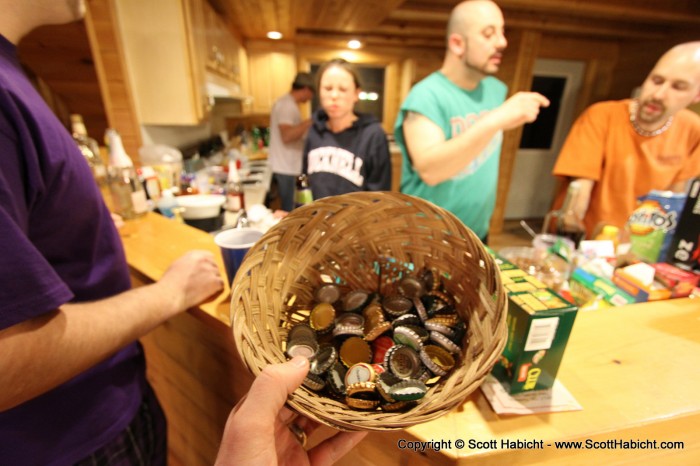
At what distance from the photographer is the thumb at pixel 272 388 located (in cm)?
37

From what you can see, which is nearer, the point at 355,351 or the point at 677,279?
the point at 355,351

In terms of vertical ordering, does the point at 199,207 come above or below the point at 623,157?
below

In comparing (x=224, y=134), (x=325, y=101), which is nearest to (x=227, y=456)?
(x=325, y=101)

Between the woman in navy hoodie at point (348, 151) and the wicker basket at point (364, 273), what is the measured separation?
102 centimetres

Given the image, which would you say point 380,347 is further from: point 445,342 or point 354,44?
point 354,44

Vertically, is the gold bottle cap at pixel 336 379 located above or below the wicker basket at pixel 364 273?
below

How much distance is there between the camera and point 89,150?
1.61m

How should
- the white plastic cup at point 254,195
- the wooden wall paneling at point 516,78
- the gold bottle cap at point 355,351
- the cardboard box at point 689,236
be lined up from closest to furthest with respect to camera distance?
1. the gold bottle cap at point 355,351
2. the cardboard box at point 689,236
3. the white plastic cup at point 254,195
4. the wooden wall paneling at point 516,78

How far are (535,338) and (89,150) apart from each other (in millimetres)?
2042

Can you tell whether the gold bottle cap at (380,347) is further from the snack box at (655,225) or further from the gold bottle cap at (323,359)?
the snack box at (655,225)

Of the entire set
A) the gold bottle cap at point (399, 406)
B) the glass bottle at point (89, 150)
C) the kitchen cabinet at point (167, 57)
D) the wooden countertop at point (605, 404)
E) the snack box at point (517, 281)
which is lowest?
the wooden countertop at point (605, 404)

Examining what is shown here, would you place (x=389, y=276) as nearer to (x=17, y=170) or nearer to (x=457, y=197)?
(x=17, y=170)

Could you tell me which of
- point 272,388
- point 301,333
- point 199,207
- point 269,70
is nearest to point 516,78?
point 269,70

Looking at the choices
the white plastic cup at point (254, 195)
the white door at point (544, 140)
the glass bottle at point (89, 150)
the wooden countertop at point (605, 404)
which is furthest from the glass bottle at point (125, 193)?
the white door at point (544, 140)
